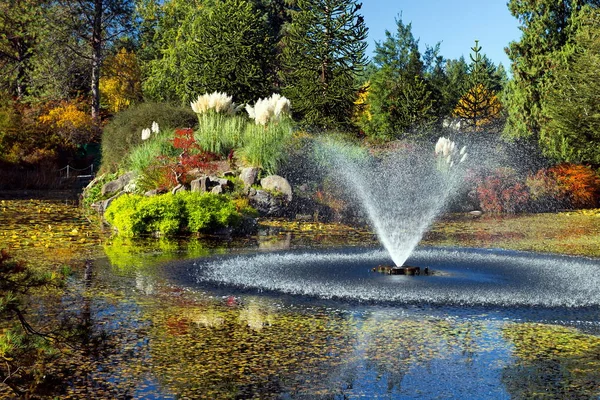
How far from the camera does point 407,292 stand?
32.7ft

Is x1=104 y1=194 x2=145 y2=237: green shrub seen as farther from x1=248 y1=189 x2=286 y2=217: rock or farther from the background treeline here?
the background treeline

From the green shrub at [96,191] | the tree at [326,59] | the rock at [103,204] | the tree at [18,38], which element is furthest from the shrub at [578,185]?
the tree at [18,38]

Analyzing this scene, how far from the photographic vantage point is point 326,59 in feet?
105

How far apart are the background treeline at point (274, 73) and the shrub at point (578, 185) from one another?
37.8 inches

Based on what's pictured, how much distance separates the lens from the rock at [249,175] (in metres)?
22.5

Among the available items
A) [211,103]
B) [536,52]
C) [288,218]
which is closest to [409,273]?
[288,218]

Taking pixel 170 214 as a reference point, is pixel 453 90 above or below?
above

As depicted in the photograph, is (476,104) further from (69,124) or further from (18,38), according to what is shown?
(18,38)

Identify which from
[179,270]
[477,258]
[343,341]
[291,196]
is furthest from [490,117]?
[343,341]

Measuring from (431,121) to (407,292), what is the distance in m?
29.5

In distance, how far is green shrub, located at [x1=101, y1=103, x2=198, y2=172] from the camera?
28.8m

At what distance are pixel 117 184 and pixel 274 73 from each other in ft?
70.9

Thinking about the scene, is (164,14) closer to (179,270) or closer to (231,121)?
(231,121)

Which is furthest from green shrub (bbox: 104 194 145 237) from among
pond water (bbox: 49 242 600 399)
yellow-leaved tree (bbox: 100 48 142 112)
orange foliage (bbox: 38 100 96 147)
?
yellow-leaved tree (bbox: 100 48 142 112)
